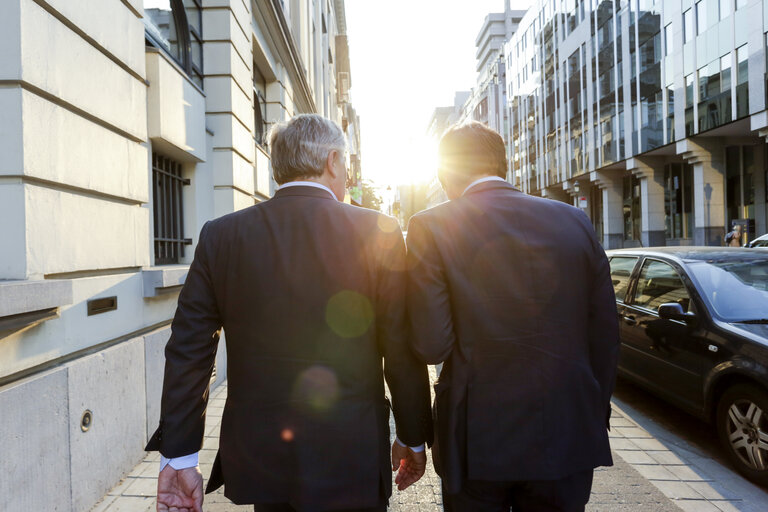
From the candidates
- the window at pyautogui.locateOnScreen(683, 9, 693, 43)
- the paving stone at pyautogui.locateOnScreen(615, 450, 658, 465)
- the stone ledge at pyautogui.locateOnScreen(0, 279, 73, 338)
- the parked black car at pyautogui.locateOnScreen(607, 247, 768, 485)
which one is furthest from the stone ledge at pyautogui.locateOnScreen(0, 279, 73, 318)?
the window at pyautogui.locateOnScreen(683, 9, 693, 43)

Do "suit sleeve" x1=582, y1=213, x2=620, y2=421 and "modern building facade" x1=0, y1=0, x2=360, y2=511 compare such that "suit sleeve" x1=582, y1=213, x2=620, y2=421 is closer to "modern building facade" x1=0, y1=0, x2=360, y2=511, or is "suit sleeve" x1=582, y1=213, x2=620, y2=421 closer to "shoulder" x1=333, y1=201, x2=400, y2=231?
"shoulder" x1=333, y1=201, x2=400, y2=231

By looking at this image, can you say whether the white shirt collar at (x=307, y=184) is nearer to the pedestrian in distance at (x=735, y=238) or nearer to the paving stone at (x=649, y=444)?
the paving stone at (x=649, y=444)

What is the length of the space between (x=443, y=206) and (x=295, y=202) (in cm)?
53

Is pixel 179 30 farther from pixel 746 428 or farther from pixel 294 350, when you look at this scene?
pixel 746 428

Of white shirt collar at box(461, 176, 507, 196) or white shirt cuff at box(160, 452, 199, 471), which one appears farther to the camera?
white shirt collar at box(461, 176, 507, 196)

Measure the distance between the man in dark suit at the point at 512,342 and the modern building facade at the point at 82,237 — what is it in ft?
6.91

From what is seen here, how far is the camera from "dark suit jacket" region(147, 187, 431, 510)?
5.49 ft

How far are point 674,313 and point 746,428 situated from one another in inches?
41.9

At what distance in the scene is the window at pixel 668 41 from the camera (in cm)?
2547

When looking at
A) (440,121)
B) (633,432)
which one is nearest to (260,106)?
(633,432)

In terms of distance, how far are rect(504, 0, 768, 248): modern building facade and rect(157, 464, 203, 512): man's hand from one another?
78.6ft

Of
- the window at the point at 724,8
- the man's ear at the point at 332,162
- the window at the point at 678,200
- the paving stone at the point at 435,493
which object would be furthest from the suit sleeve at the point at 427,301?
the window at the point at 678,200

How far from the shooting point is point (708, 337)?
412cm

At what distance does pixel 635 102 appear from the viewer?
95.0 ft
